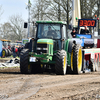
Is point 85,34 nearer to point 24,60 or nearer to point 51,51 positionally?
point 51,51

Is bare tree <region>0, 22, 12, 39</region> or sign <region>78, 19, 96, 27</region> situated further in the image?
Result: bare tree <region>0, 22, 12, 39</region>

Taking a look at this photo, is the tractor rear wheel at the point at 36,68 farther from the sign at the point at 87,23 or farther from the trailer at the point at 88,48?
the sign at the point at 87,23

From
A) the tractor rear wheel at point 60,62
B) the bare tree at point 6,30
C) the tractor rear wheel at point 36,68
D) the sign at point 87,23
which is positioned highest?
the bare tree at point 6,30

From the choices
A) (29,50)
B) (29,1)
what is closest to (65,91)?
(29,50)

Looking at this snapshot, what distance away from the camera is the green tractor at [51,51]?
11.0 metres

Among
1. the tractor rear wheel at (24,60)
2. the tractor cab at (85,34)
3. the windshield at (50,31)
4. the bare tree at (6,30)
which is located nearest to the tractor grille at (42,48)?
the tractor rear wheel at (24,60)

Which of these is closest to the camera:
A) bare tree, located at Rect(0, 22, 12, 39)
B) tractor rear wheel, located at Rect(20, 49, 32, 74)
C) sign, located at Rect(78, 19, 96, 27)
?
tractor rear wheel, located at Rect(20, 49, 32, 74)

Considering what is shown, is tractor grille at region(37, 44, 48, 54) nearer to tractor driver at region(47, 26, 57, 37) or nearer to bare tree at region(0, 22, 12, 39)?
tractor driver at region(47, 26, 57, 37)

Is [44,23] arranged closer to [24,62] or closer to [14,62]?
[24,62]

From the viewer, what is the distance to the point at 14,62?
18.4 m

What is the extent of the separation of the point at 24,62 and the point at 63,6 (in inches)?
1093

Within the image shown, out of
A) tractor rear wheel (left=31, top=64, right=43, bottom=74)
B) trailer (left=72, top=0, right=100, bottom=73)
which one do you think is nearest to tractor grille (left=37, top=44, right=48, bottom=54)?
tractor rear wheel (left=31, top=64, right=43, bottom=74)

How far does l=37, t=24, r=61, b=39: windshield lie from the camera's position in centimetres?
1168

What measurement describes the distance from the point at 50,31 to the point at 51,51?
3.14 ft
